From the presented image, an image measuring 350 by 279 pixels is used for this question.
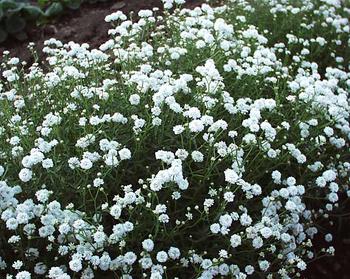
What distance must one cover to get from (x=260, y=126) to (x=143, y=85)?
0.75 metres

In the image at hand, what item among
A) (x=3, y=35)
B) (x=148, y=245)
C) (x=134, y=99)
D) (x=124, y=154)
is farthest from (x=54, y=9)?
(x=148, y=245)

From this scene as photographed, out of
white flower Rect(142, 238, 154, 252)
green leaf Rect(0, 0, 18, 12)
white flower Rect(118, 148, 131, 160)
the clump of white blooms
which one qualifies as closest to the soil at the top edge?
green leaf Rect(0, 0, 18, 12)

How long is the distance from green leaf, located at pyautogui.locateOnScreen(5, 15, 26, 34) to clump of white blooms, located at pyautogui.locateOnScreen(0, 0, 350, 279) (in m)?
1.62

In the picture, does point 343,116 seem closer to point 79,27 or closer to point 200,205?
point 200,205

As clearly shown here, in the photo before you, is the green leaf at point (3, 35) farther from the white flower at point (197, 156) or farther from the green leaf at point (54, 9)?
the white flower at point (197, 156)

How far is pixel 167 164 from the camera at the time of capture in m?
3.14

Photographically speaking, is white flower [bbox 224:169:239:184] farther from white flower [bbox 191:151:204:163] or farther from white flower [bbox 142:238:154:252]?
white flower [bbox 142:238:154:252]

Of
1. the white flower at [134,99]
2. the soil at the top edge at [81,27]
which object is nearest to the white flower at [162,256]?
the white flower at [134,99]

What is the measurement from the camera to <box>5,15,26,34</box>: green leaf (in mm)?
5480

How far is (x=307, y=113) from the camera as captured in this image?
3.85 m

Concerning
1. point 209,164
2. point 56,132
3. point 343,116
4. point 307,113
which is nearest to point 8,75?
point 56,132

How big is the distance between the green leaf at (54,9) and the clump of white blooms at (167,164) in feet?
5.56

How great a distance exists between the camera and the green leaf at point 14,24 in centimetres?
548

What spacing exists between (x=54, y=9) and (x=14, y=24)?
46 centimetres
